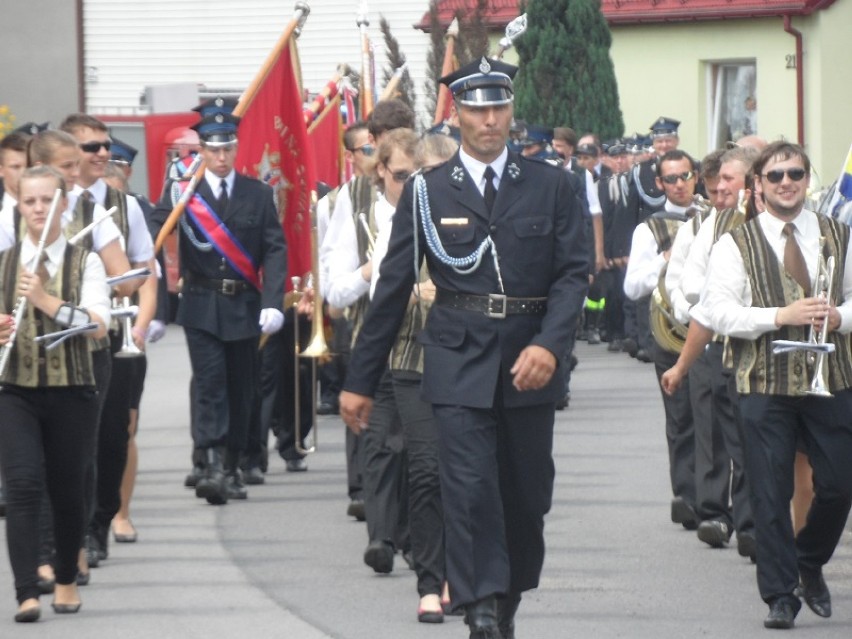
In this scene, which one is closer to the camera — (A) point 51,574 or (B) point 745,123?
(A) point 51,574

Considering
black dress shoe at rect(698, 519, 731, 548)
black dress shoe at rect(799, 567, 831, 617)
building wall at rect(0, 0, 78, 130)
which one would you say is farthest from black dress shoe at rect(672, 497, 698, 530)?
building wall at rect(0, 0, 78, 130)

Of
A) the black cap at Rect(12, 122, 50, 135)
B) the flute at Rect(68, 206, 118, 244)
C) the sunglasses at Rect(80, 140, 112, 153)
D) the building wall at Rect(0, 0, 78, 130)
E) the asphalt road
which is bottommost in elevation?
the asphalt road

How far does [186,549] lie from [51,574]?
3.89 ft

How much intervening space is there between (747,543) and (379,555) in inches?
65.5

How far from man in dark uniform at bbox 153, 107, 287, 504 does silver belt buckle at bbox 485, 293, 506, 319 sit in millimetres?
4176

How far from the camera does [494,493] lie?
7211mm

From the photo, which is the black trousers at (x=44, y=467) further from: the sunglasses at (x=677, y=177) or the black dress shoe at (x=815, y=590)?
the sunglasses at (x=677, y=177)

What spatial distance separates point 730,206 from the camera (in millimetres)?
9844

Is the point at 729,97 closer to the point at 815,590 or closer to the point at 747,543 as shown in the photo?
the point at 747,543

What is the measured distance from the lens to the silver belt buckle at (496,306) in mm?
7238

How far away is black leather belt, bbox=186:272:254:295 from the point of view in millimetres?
11461

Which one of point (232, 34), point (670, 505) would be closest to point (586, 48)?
point (232, 34)

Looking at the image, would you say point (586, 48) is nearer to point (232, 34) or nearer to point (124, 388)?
point (232, 34)

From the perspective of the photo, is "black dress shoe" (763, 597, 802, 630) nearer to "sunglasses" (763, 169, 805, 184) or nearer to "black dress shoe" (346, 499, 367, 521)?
"sunglasses" (763, 169, 805, 184)
